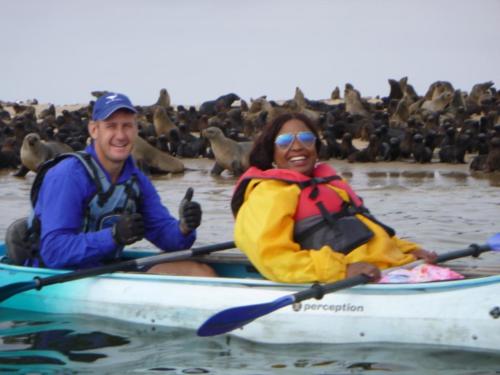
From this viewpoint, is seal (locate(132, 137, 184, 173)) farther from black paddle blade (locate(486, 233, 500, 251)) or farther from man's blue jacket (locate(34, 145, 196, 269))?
black paddle blade (locate(486, 233, 500, 251))

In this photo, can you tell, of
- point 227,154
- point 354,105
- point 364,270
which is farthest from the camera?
point 354,105

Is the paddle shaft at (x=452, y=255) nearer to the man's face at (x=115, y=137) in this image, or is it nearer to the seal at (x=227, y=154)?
the man's face at (x=115, y=137)

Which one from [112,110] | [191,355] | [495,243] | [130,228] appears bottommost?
[191,355]

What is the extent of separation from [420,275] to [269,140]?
1.13 m

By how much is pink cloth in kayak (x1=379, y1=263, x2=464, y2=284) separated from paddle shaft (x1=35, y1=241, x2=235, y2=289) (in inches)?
58.1

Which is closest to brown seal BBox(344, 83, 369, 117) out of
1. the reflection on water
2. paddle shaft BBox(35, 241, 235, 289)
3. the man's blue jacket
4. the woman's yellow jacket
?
paddle shaft BBox(35, 241, 235, 289)

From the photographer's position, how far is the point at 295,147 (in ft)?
22.5

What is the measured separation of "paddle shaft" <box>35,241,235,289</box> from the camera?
7.10 meters

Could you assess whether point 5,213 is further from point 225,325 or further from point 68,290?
point 225,325

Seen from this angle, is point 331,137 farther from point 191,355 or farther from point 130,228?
point 191,355

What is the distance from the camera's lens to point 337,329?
6.54 metres

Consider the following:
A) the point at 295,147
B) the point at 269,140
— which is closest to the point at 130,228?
the point at 269,140

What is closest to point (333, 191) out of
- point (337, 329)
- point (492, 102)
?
point (337, 329)

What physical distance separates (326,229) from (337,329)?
0.55 m
